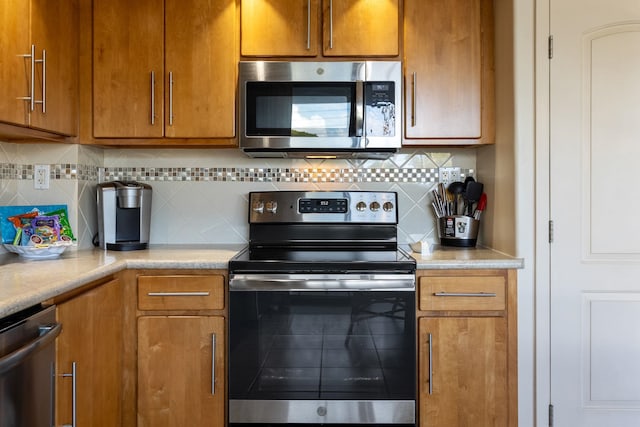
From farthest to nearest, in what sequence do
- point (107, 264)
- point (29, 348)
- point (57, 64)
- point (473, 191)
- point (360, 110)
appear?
point (473, 191), point (360, 110), point (57, 64), point (107, 264), point (29, 348)

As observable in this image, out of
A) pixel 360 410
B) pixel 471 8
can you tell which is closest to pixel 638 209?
pixel 471 8

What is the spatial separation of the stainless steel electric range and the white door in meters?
0.63

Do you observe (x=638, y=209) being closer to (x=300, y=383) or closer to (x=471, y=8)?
(x=471, y=8)

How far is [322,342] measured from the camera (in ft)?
5.84

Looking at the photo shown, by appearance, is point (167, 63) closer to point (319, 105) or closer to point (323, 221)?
point (319, 105)

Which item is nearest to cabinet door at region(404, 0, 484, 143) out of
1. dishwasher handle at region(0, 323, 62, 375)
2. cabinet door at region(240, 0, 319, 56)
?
cabinet door at region(240, 0, 319, 56)

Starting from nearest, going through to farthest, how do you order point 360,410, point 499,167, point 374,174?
point 360,410, point 499,167, point 374,174

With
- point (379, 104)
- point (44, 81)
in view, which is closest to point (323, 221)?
point (379, 104)

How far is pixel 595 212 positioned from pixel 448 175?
73 centimetres

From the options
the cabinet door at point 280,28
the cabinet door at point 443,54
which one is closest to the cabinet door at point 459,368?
the cabinet door at point 443,54

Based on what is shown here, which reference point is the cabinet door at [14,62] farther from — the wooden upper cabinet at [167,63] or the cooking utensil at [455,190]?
the cooking utensil at [455,190]

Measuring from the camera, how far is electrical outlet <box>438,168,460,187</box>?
7.77 feet

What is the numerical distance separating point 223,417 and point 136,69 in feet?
5.06

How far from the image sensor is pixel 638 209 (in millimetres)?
1789
